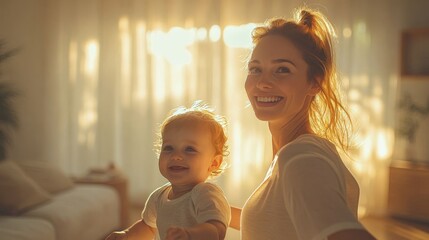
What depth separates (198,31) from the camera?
512 centimetres

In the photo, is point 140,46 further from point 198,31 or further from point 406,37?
point 406,37

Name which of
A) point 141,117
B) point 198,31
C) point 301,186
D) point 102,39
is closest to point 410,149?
point 198,31

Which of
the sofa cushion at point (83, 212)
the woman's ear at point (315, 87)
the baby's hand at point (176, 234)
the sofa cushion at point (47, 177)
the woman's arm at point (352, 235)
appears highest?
the woman's ear at point (315, 87)

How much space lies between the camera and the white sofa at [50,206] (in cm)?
273

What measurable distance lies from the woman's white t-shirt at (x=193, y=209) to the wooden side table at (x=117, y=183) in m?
2.83

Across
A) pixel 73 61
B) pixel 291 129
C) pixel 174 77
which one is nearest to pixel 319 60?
pixel 291 129

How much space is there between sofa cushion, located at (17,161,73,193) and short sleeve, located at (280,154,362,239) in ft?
9.84

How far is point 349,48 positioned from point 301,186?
4.36 m

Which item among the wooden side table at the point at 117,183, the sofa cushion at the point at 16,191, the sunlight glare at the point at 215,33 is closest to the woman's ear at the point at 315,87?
the sofa cushion at the point at 16,191

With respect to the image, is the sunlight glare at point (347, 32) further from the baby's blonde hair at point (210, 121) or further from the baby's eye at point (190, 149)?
the baby's eye at point (190, 149)

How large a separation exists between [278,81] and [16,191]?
250 centimetres

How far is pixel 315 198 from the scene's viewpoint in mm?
730

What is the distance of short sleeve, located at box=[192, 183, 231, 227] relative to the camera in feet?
3.64

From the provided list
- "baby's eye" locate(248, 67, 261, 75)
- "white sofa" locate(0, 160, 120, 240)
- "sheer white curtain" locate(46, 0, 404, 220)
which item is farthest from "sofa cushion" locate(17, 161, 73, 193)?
"baby's eye" locate(248, 67, 261, 75)
